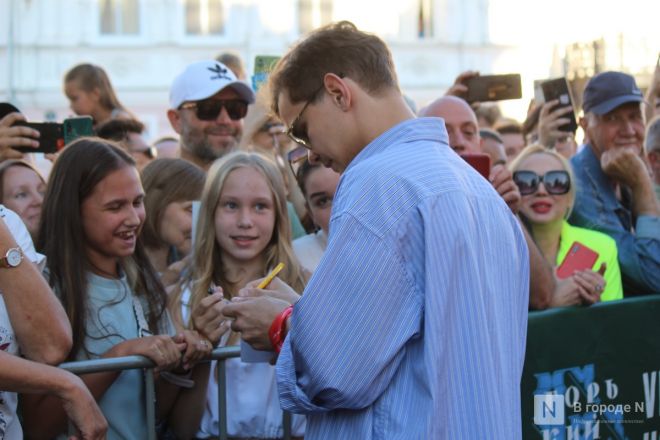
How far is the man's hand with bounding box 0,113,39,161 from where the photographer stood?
496cm

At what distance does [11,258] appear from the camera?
3.18 metres

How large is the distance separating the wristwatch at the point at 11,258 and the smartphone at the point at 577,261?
2.68 m

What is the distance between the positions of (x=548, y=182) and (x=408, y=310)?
282cm

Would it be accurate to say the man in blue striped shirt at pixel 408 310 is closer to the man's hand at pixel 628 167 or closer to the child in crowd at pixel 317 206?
the child in crowd at pixel 317 206

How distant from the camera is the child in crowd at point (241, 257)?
4039 millimetres

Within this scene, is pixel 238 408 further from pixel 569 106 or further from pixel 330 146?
pixel 569 106

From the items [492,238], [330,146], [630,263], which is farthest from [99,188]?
[630,263]

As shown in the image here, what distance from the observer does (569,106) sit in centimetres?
635

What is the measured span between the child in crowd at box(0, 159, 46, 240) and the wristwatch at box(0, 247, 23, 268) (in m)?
1.57

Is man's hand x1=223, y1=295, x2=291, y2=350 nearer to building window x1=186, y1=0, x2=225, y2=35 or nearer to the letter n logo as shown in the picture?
the letter n logo

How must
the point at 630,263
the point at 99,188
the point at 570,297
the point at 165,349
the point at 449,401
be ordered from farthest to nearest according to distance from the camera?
the point at 630,263 < the point at 570,297 < the point at 99,188 < the point at 165,349 < the point at 449,401

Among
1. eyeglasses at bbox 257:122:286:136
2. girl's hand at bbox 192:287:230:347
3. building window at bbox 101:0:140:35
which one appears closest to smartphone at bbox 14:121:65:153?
eyeglasses at bbox 257:122:286:136

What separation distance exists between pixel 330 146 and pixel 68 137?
9.07ft

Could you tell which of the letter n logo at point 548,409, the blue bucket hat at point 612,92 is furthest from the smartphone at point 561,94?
the letter n logo at point 548,409
